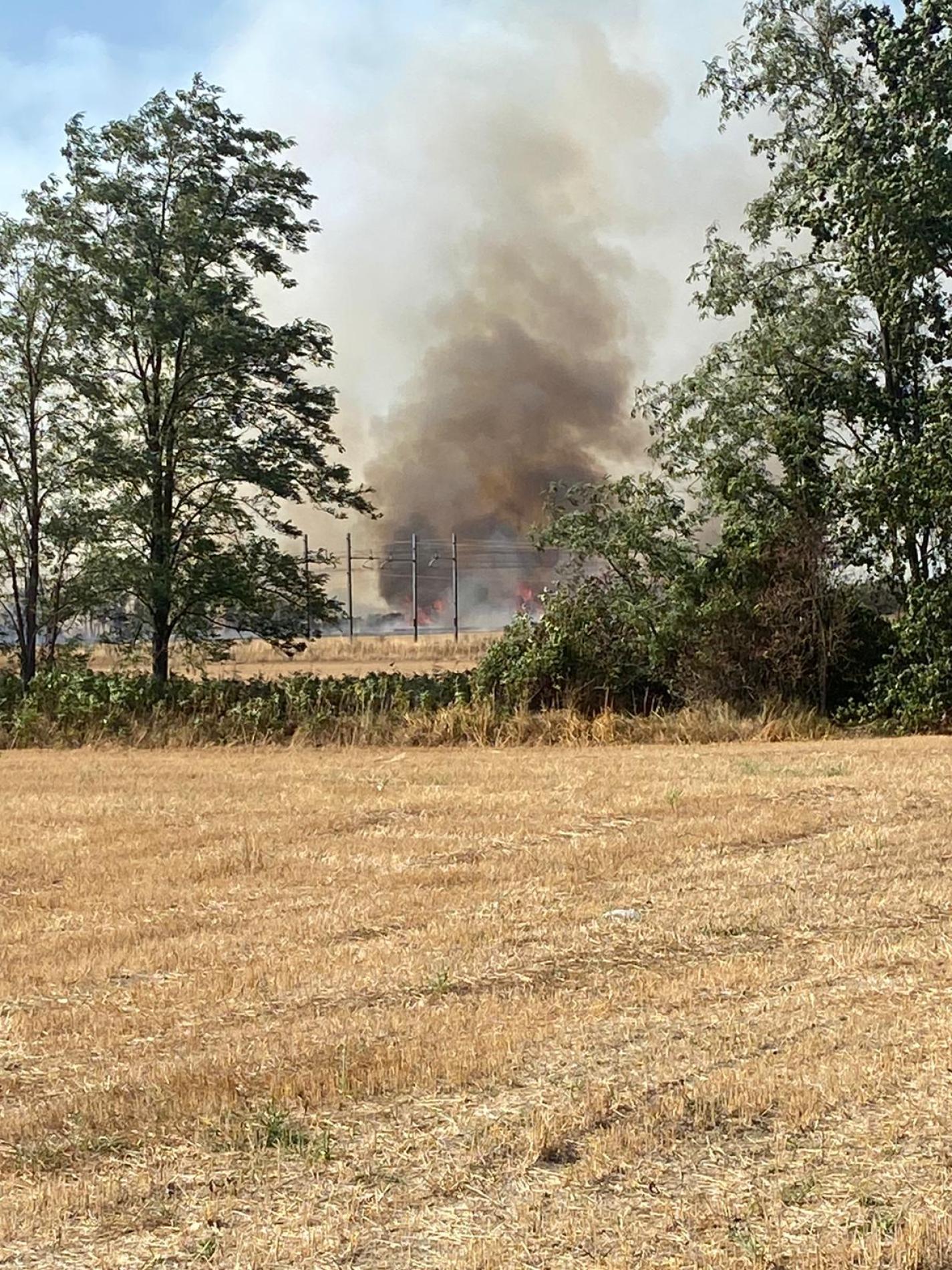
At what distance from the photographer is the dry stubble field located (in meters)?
3.42

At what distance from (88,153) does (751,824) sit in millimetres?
15558

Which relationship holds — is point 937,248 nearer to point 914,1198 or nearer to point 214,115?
point 214,115

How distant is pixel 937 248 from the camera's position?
15391mm

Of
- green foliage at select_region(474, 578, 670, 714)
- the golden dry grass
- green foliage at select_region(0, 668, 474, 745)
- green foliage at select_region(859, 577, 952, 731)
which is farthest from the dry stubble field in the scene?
the golden dry grass

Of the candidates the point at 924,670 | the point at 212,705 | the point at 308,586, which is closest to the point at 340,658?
the point at 308,586

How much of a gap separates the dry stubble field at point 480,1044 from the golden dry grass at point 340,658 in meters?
9.64

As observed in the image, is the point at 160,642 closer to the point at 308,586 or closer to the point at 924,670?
the point at 308,586

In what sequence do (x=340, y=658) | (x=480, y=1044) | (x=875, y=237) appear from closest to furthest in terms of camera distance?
(x=480, y=1044) < (x=875, y=237) < (x=340, y=658)

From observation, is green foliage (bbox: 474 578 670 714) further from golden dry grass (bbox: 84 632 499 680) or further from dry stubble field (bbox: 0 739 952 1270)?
dry stubble field (bbox: 0 739 952 1270)

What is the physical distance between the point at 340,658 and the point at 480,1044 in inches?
1372

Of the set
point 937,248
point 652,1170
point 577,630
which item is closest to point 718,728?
point 577,630

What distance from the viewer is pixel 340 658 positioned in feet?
129

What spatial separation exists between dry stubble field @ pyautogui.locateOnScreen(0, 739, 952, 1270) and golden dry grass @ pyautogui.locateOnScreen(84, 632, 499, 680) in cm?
964

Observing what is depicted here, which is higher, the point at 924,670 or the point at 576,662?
the point at 576,662
